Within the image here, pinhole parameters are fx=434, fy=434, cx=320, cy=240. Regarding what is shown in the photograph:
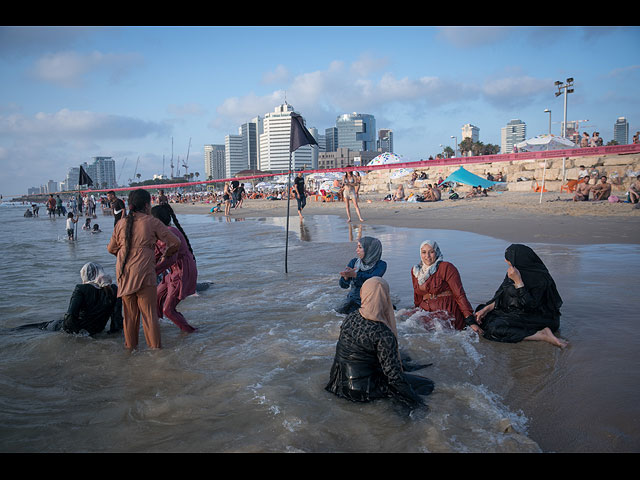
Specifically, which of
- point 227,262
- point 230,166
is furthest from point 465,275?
point 230,166

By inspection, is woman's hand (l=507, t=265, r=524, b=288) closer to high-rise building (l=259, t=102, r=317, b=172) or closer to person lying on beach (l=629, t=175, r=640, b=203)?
person lying on beach (l=629, t=175, r=640, b=203)

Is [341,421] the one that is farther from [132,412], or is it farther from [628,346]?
[628,346]

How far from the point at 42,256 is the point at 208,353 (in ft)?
35.1

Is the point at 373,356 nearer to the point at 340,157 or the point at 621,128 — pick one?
the point at 340,157

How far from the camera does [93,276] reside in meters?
4.92

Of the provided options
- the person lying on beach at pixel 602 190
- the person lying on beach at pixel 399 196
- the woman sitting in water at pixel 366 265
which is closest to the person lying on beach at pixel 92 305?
the woman sitting in water at pixel 366 265

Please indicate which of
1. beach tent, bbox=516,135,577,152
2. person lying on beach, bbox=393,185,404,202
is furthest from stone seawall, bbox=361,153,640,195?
person lying on beach, bbox=393,185,404,202

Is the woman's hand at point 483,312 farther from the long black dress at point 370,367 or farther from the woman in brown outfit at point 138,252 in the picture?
the woman in brown outfit at point 138,252

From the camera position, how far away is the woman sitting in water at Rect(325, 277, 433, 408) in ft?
10.2

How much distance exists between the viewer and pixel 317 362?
421 cm

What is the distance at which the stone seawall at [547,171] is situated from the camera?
68.2 ft

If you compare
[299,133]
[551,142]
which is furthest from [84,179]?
[551,142]

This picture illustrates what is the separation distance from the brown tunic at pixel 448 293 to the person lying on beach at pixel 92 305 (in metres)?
3.63

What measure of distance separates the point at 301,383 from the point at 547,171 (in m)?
26.0
